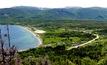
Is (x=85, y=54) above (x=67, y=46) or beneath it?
above

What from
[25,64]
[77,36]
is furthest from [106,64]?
[77,36]

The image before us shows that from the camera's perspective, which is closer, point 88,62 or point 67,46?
point 88,62

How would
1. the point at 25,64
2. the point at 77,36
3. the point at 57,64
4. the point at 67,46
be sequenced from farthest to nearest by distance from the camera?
the point at 77,36 → the point at 67,46 → the point at 57,64 → the point at 25,64

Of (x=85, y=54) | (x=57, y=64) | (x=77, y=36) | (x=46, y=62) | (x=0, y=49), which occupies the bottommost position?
(x=77, y=36)

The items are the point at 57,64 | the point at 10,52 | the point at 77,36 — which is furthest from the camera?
the point at 77,36

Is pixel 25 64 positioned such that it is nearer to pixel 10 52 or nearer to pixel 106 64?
pixel 106 64

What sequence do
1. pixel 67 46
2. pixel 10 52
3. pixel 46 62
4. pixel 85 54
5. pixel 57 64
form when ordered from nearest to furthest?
pixel 10 52 → pixel 46 62 → pixel 57 64 → pixel 85 54 → pixel 67 46

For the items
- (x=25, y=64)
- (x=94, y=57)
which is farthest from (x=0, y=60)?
(x=94, y=57)

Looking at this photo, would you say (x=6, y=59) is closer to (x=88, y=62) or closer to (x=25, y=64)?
(x=25, y=64)

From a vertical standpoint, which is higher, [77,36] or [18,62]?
[18,62]
